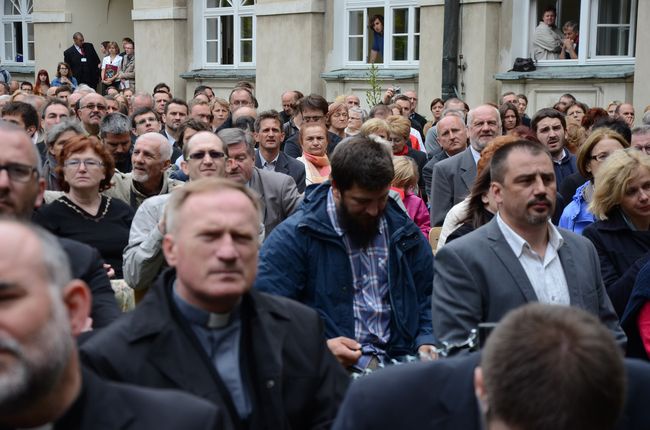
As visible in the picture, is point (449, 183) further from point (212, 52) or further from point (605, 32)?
point (212, 52)

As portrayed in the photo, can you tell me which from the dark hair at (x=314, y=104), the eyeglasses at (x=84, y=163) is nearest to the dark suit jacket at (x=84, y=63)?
the dark hair at (x=314, y=104)

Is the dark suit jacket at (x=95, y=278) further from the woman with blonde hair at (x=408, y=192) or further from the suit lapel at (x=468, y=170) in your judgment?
the suit lapel at (x=468, y=170)

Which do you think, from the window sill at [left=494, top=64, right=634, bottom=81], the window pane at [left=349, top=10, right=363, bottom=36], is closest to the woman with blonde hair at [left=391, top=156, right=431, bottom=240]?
the window sill at [left=494, top=64, right=634, bottom=81]

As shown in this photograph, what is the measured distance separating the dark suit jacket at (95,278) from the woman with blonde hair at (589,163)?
14.5 feet

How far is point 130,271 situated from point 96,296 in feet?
5.97

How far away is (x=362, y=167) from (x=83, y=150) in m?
2.61

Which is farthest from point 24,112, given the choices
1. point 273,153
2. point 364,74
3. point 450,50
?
point 364,74

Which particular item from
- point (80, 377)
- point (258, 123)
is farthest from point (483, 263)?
point (258, 123)

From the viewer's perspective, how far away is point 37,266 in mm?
2666

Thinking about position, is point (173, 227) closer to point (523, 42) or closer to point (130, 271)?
point (130, 271)

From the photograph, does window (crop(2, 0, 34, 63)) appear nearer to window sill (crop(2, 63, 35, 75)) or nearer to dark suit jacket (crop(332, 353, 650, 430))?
window sill (crop(2, 63, 35, 75))

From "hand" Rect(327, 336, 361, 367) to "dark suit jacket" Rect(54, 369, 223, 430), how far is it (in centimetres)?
217

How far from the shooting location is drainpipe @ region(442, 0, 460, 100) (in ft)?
60.0

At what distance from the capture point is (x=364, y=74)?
20.5m
